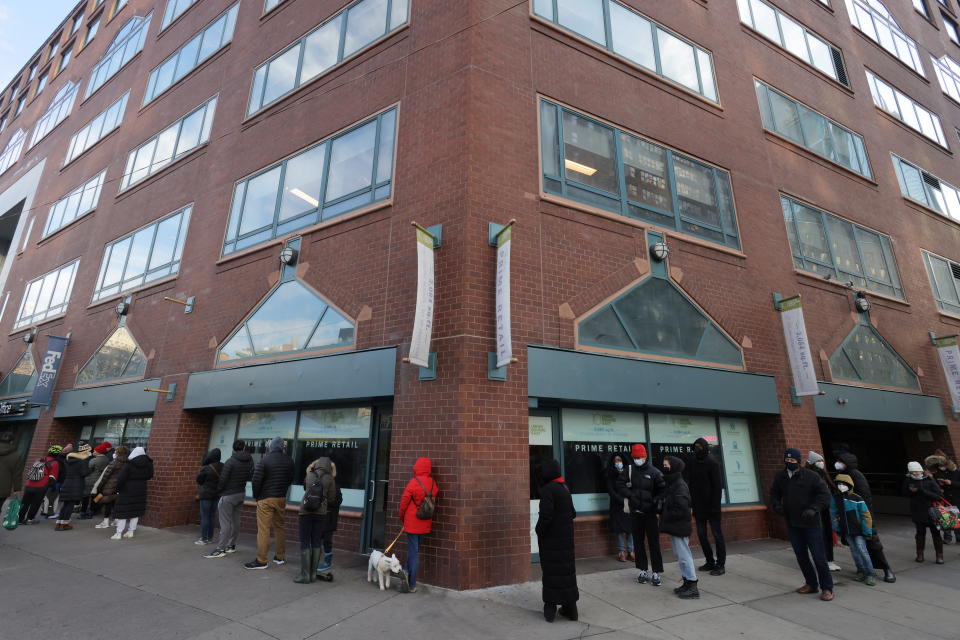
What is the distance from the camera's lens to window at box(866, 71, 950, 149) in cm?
1712

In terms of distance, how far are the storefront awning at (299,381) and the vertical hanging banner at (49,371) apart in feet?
24.0

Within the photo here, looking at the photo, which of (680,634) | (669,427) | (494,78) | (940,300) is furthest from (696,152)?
(940,300)

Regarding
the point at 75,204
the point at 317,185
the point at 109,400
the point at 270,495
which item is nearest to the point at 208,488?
the point at 270,495

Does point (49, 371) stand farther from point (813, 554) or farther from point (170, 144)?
point (813, 554)

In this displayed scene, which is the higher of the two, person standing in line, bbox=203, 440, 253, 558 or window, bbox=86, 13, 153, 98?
window, bbox=86, 13, 153, 98

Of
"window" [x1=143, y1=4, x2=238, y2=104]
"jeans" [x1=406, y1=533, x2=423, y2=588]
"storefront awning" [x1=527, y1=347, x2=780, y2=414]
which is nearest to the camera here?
"jeans" [x1=406, y1=533, x2=423, y2=588]

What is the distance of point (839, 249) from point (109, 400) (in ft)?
63.8

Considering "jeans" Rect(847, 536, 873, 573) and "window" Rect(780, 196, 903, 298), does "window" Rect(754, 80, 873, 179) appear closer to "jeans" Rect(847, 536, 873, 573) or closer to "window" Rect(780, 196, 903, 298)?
"window" Rect(780, 196, 903, 298)

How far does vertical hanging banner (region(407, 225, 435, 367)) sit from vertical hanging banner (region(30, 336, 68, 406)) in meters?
13.8

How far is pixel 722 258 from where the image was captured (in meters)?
10.4

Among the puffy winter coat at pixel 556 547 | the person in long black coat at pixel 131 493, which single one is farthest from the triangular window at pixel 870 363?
the person in long black coat at pixel 131 493

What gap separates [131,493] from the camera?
9.15 meters

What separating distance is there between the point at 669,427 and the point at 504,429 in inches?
152

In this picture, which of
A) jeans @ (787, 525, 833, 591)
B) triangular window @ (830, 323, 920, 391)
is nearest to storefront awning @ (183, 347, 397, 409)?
jeans @ (787, 525, 833, 591)
